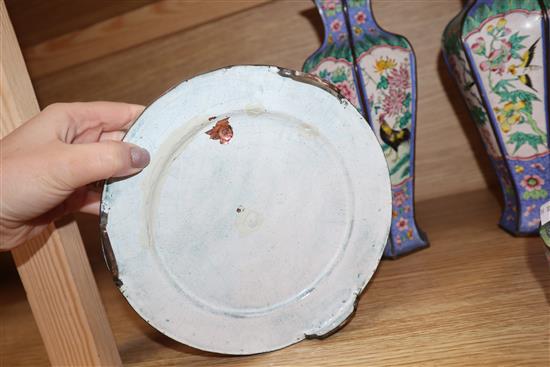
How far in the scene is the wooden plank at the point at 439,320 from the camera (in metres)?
0.63

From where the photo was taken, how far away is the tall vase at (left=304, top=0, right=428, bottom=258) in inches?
34.7

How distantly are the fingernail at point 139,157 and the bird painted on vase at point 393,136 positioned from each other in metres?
0.40

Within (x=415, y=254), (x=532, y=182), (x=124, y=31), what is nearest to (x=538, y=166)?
(x=532, y=182)

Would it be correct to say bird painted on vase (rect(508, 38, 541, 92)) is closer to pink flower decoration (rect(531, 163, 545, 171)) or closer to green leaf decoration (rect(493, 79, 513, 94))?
green leaf decoration (rect(493, 79, 513, 94))

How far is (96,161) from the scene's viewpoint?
2.04ft

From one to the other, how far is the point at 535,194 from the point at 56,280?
2.37 ft

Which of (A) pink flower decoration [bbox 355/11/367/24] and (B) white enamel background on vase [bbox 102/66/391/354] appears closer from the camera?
(B) white enamel background on vase [bbox 102/66/391/354]

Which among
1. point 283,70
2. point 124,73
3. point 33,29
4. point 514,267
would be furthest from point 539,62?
point 33,29

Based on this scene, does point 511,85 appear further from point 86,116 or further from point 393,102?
point 86,116

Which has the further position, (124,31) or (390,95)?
(124,31)

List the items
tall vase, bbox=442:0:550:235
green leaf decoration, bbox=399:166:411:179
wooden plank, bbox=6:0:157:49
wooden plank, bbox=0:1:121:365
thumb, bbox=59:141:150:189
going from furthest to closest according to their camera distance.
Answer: wooden plank, bbox=6:0:157:49, green leaf decoration, bbox=399:166:411:179, tall vase, bbox=442:0:550:235, wooden plank, bbox=0:1:121:365, thumb, bbox=59:141:150:189

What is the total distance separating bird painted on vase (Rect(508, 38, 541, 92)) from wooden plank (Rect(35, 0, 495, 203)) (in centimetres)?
32

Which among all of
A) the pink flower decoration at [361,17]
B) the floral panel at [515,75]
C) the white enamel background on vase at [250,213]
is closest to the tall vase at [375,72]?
the pink flower decoration at [361,17]

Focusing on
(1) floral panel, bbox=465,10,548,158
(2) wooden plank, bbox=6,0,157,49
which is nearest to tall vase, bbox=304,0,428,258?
(1) floral panel, bbox=465,10,548,158
